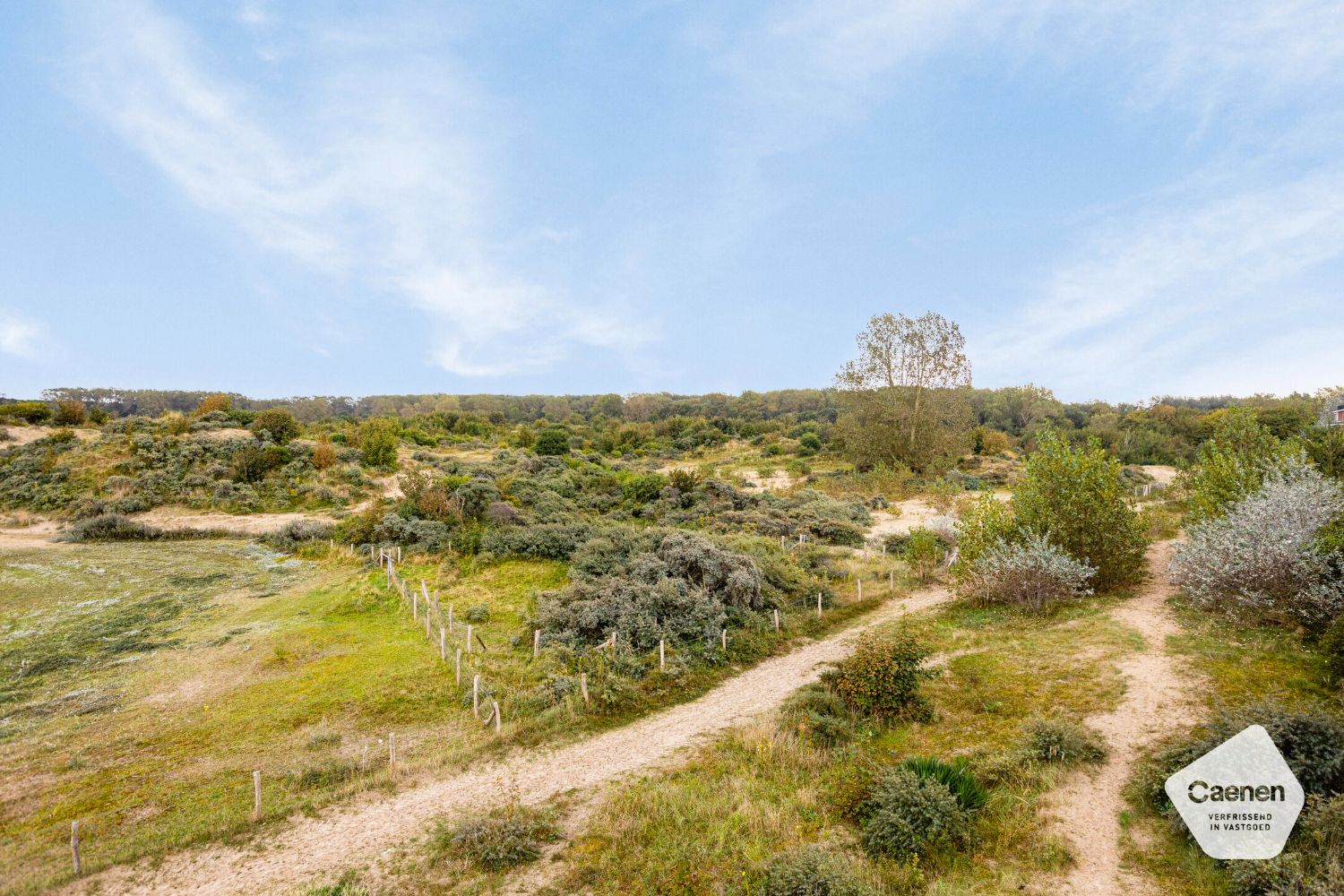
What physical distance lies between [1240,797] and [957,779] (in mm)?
3169

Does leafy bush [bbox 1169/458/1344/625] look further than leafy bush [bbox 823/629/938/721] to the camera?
Yes

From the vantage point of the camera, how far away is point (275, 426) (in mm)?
41656

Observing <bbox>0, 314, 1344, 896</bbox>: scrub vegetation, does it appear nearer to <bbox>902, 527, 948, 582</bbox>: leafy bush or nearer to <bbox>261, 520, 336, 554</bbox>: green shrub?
<bbox>261, 520, 336, 554</bbox>: green shrub

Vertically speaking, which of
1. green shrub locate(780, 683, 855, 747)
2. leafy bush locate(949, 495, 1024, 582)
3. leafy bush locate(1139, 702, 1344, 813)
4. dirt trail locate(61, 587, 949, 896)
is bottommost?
dirt trail locate(61, 587, 949, 896)

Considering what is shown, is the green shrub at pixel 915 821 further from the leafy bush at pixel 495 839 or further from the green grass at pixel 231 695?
the green grass at pixel 231 695

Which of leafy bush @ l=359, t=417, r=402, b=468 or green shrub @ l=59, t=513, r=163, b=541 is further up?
leafy bush @ l=359, t=417, r=402, b=468

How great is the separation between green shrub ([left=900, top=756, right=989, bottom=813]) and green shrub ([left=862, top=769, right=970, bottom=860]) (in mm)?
123

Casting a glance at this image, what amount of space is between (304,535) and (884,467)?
36742mm

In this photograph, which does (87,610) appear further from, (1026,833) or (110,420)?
(110,420)

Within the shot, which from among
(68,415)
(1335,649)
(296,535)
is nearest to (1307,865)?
(1335,649)

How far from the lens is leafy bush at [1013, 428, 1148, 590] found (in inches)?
668

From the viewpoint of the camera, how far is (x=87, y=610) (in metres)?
18.5

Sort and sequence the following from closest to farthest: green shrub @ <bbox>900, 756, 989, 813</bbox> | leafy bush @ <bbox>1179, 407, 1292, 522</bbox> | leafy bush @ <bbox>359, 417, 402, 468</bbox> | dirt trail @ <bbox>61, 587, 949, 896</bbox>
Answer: dirt trail @ <bbox>61, 587, 949, 896</bbox>, green shrub @ <bbox>900, 756, 989, 813</bbox>, leafy bush @ <bbox>1179, 407, 1292, 522</bbox>, leafy bush @ <bbox>359, 417, 402, 468</bbox>

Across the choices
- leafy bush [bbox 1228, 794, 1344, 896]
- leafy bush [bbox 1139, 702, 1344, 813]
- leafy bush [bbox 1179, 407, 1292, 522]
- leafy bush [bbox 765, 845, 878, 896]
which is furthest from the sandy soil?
leafy bush [bbox 1179, 407, 1292, 522]
